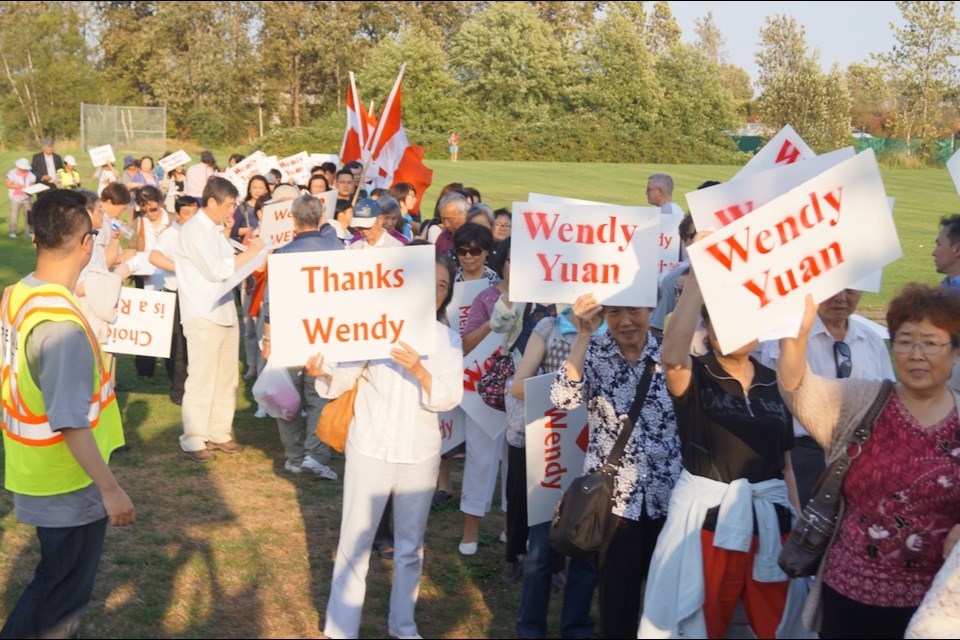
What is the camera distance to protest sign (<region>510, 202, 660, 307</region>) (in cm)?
502

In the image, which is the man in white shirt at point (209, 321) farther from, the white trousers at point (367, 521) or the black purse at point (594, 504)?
the black purse at point (594, 504)

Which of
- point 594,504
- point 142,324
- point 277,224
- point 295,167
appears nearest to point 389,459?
point 594,504

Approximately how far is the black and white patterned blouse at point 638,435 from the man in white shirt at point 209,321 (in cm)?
428

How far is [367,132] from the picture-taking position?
550 inches

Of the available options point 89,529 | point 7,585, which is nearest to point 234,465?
point 7,585

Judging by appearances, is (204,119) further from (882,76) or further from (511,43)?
(882,76)

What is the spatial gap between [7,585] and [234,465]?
9.15 ft

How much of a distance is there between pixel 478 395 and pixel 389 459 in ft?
5.33

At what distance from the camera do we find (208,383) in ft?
29.8

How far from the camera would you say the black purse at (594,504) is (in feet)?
15.4

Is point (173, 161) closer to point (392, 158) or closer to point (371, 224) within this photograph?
point (392, 158)

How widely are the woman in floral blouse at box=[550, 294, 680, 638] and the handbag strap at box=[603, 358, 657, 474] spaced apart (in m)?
0.02

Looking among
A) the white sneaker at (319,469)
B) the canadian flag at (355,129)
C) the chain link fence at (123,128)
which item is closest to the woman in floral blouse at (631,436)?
the white sneaker at (319,469)

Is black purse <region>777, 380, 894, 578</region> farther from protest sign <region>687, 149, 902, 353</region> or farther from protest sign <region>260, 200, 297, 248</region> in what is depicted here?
protest sign <region>260, 200, 297, 248</region>
